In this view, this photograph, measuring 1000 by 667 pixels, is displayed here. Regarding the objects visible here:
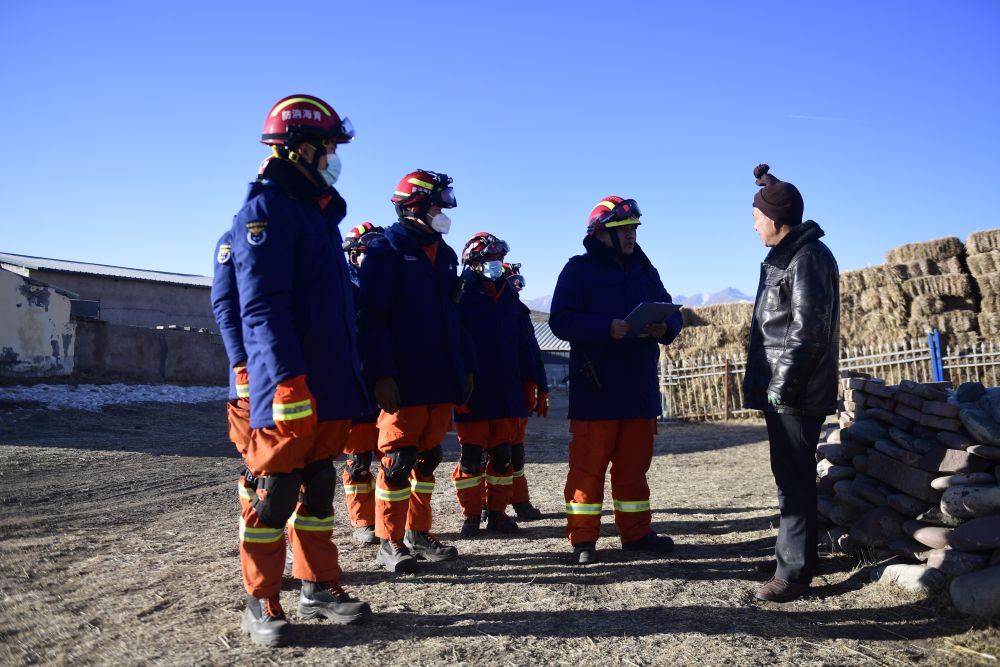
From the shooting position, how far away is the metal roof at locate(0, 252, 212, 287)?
108ft

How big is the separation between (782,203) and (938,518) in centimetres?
195

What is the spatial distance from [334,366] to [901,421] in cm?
360

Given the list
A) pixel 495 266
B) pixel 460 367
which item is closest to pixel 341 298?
pixel 460 367

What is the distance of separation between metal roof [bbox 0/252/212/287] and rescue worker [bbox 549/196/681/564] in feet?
93.3

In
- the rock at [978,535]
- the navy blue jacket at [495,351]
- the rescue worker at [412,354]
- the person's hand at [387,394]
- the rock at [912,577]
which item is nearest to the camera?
the rock at [978,535]

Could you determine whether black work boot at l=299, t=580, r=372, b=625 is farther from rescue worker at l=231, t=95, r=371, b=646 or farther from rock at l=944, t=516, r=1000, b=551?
rock at l=944, t=516, r=1000, b=551

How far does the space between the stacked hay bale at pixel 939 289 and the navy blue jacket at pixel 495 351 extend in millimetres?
12840

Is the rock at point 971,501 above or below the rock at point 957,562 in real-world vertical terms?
above

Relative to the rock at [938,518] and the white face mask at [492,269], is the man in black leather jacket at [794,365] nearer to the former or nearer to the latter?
the rock at [938,518]

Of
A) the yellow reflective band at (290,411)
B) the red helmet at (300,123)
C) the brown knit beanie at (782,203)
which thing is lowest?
the yellow reflective band at (290,411)

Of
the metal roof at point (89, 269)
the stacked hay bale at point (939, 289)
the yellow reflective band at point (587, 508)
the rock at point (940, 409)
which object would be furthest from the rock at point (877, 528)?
the metal roof at point (89, 269)

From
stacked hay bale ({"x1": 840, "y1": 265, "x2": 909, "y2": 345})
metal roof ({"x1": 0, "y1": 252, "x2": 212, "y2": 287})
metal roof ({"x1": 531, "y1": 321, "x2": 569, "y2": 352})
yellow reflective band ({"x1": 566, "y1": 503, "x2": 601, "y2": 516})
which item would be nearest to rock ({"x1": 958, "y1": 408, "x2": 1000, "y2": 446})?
yellow reflective band ({"x1": 566, "y1": 503, "x2": 601, "y2": 516})

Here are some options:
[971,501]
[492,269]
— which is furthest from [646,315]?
[971,501]

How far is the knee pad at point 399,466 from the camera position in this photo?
4.76 m
